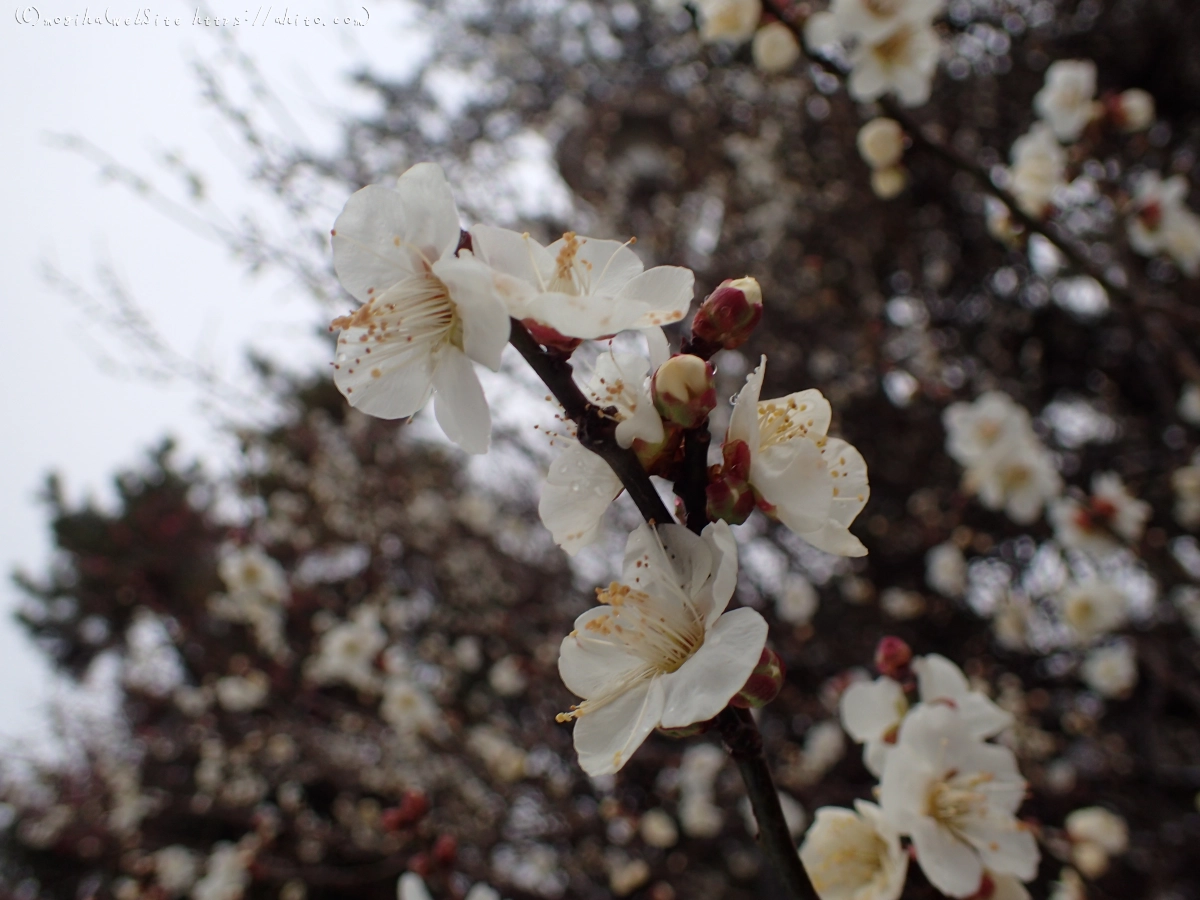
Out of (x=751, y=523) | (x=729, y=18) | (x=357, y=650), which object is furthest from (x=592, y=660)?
(x=357, y=650)

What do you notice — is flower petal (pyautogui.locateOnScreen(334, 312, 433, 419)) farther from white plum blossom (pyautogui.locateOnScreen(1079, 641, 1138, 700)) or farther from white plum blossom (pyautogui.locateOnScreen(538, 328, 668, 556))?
white plum blossom (pyautogui.locateOnScreen(1079, 641, 1138, 700))

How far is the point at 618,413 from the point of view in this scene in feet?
1.87

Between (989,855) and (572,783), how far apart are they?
8.74 feet

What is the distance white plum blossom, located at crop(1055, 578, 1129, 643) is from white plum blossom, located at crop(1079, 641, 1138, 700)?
44 cm

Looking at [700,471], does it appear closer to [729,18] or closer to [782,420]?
[782,420]

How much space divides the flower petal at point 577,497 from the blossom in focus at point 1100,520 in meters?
2.09

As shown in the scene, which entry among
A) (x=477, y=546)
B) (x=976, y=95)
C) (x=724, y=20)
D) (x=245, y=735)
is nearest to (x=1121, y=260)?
(x=724, y=20)

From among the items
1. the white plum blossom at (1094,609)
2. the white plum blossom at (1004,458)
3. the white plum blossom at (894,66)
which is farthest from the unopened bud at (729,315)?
the white plum blossom at (1094,609)

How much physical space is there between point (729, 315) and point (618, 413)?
0.12 metres

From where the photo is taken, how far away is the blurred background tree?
8.98ft

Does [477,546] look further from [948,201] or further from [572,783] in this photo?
[948,201]

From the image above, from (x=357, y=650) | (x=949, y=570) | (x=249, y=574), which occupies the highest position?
(x=249, y=574)

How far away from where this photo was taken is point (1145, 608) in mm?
2863

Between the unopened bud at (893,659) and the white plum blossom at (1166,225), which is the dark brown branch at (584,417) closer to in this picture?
the unopened bud at (893,659)
